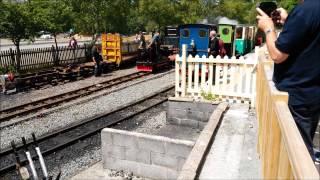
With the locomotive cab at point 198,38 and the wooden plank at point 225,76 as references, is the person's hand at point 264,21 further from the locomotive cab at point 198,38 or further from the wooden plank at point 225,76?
the locomotive cab at point 198,38

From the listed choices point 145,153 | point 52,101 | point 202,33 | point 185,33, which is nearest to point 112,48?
point 185,33

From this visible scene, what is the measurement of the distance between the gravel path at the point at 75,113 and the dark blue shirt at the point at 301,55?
7.85m

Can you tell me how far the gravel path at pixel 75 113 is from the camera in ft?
31.8

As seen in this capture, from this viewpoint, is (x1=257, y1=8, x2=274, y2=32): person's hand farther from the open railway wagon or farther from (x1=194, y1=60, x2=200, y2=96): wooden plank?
the open railway wagon

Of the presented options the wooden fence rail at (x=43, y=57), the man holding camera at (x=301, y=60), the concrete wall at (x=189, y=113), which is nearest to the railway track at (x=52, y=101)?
the concrete wall at (x=189, y=113)

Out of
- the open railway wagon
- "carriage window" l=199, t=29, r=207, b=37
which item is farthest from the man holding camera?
the open railway wagon

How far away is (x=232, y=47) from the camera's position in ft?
67.6

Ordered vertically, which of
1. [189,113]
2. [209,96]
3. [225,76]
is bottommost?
[189,113]

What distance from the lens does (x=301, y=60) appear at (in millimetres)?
2854

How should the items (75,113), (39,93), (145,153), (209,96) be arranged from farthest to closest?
(39,93) < (75,113) < (209,96) < (145,153)

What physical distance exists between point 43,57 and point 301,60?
2001 cm

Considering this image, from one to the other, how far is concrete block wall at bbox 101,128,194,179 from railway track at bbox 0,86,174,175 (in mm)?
2203

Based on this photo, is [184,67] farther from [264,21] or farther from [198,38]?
[198,38]

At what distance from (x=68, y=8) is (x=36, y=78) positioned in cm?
919
